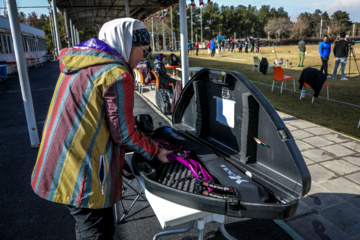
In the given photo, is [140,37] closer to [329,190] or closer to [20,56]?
[329,190]

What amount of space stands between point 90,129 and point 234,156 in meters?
1.08

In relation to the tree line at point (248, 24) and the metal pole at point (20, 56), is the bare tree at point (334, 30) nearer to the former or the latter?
the tree line at point (248, 24)

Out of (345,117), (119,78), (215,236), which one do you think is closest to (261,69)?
(345,117)

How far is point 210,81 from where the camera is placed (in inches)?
93.9

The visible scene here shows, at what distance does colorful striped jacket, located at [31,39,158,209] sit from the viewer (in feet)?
5.21

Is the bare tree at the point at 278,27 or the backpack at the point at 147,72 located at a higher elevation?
the bare tree at the point at 278,27

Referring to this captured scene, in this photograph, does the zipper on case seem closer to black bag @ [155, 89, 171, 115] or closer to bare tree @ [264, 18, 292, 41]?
black bag @ [155, 89, 171, 115]

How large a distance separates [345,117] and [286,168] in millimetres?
6400

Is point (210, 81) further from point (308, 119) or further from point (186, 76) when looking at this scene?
point (308, 119)

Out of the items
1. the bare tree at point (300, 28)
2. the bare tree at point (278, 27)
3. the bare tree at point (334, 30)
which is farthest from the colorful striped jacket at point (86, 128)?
the bare tree at point (300, 28)

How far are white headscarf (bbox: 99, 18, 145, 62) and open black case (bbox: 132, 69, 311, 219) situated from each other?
2.46ft

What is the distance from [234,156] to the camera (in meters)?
2.08

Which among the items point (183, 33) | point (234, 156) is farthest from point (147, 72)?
point (234, 156)

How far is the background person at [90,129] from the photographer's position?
1.59 m
